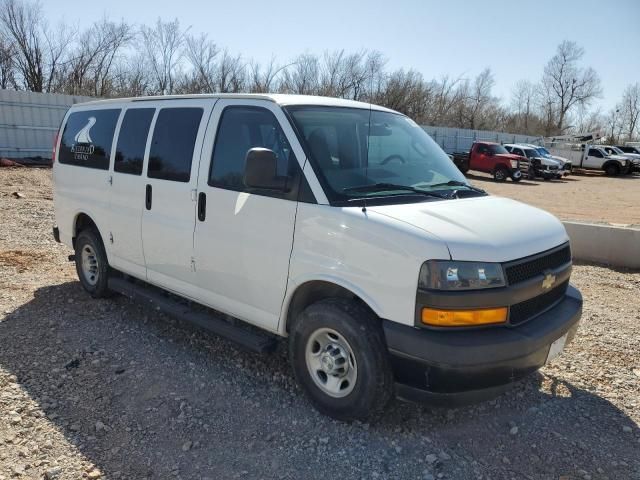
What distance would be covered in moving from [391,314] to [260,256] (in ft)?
3.66

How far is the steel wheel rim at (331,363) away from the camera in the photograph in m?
3.31

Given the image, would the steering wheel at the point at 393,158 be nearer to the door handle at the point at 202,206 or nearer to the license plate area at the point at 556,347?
the door handle at the point at 202,206

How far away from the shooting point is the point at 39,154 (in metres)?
20.8

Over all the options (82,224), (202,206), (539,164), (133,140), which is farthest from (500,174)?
(202,206)

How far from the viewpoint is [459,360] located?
283 centimetres

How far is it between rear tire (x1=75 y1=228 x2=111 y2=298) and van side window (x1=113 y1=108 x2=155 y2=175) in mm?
998

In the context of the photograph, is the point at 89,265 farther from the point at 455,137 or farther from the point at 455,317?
the point at 455,137

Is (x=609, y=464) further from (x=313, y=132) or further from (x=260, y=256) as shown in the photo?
(x=313, y=132)

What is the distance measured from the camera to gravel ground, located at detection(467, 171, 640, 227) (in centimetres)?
1585

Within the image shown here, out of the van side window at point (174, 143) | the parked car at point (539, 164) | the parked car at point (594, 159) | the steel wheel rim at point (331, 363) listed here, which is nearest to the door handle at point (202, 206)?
the van side window at point (174, 143)

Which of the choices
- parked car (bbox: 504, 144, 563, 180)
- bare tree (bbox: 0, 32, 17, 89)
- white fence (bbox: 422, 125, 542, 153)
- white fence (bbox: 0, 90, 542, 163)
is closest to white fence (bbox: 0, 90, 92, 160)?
white fence (bbox: 0, 90, 542, 163)

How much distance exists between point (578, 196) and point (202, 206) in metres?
22.5

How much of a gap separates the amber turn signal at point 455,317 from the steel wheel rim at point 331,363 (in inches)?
23.2

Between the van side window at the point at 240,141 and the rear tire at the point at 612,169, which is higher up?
the van side window at the point at 240,141
